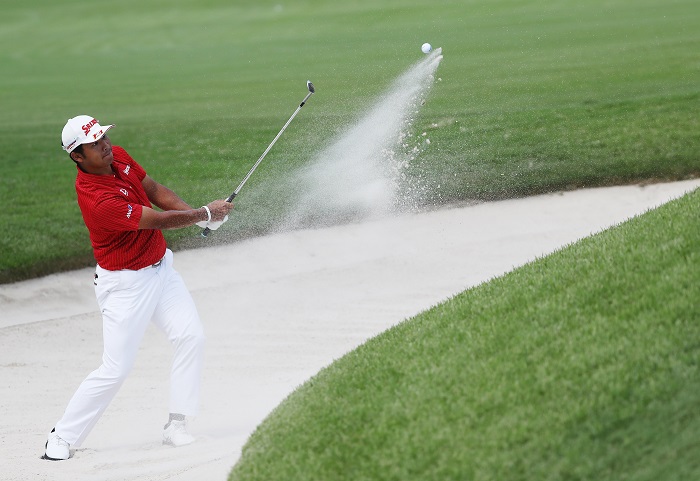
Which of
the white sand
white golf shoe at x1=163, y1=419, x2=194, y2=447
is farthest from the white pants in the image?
the white sand

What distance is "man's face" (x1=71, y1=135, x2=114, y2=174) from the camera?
20.8 feet

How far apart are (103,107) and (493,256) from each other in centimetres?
847

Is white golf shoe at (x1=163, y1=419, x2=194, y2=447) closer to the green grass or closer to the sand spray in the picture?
the green grass

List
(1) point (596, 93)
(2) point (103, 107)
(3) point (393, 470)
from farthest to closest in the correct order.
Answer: (2) point (103, 107) < (1) point (596, 93) < (3) point (393, 470)

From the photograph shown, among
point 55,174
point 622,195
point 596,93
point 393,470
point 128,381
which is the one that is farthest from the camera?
point 596,93

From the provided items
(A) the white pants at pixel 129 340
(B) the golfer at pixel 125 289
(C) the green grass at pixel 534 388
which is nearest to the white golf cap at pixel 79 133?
(B) the golfer at pixel 125 289

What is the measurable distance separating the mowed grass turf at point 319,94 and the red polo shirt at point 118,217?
12.4 ft

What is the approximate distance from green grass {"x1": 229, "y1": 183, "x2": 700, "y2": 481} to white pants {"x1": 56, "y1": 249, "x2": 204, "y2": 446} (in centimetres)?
85

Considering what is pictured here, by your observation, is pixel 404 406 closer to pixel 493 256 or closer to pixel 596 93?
pixel 493 256

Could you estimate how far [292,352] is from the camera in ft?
28.2

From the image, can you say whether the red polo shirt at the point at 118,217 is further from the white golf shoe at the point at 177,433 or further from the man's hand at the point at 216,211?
the white golf shoe at the point at 177,433

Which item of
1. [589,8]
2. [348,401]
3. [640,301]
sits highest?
[640,301]

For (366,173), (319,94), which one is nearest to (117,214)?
(366,173)

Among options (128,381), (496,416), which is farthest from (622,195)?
(496,416)
